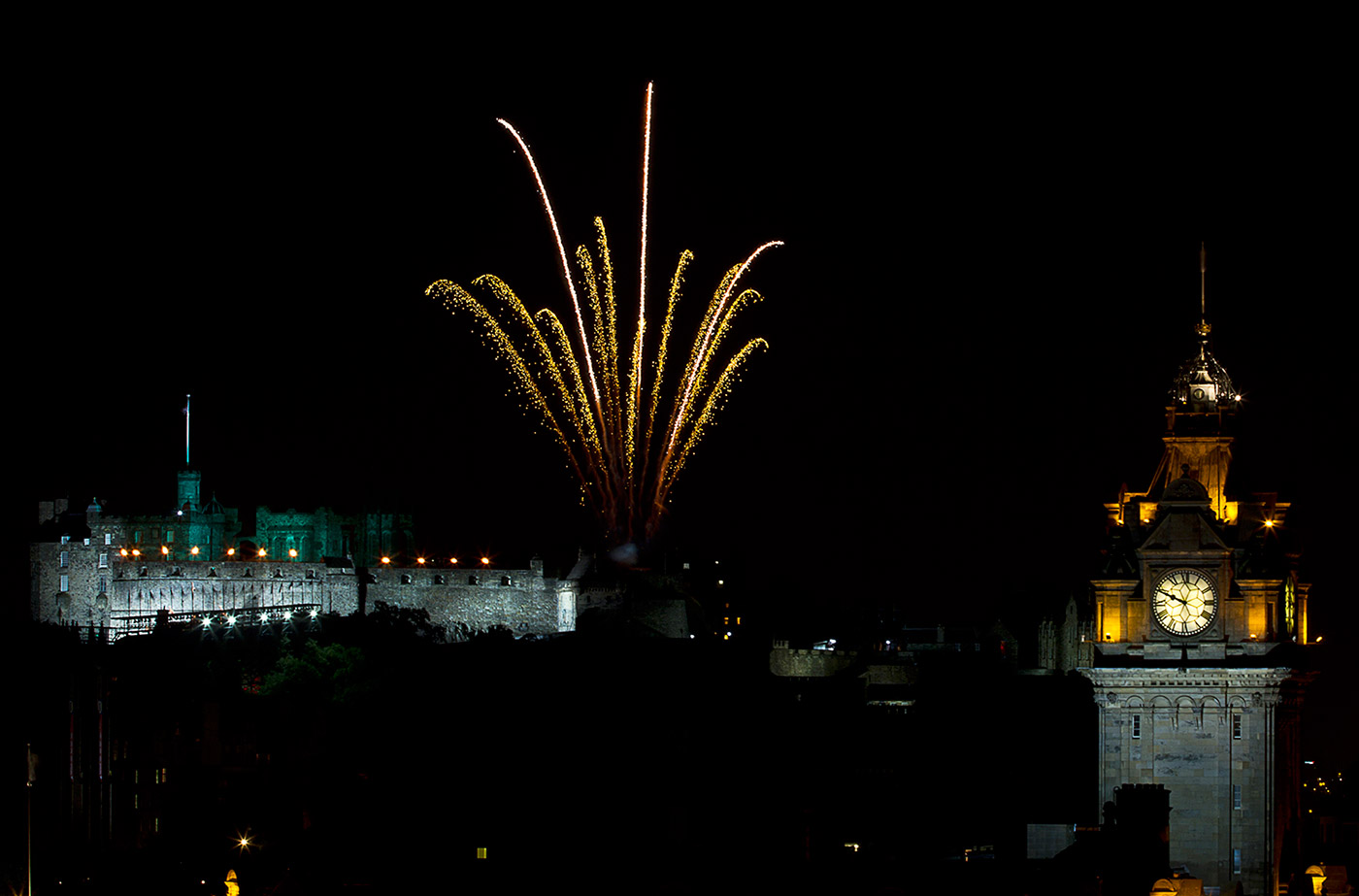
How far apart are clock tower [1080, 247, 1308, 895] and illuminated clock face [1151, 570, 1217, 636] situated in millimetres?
16

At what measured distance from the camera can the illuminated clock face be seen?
120 ft

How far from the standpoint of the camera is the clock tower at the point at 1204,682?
1423 inches

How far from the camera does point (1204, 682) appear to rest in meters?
36.2

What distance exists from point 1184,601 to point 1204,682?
4.41ft

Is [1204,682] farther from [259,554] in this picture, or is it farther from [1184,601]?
[259,554]

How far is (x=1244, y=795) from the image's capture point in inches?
1425

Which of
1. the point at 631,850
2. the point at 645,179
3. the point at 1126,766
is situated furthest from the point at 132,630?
the point at 1126,766

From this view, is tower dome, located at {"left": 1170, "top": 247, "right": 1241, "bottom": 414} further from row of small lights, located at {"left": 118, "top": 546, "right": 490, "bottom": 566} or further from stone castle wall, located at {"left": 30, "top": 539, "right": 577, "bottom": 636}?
row of small lights, located at {"left": 118, "top": 546, "right": 490, "bottom": 566}

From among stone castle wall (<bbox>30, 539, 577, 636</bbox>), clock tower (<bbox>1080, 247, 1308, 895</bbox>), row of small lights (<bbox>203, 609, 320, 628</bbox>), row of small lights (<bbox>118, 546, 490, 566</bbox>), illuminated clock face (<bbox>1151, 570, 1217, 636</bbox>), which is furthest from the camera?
row of small lights (<bbox>118, 546, 490, 566</bbox>)

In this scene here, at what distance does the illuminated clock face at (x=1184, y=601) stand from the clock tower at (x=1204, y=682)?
0.02m

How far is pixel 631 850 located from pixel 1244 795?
55.0 feet

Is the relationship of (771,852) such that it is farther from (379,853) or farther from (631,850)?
(379,853)

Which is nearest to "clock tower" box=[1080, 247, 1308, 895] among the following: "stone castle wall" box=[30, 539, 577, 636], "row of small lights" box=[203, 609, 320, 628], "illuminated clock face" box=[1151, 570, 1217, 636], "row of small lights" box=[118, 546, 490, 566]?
"illuminated clock face" box=[1151, 570, 1217, 636]

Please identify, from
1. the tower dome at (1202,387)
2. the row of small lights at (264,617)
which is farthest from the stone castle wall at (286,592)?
the tower dome at (1202,387)
